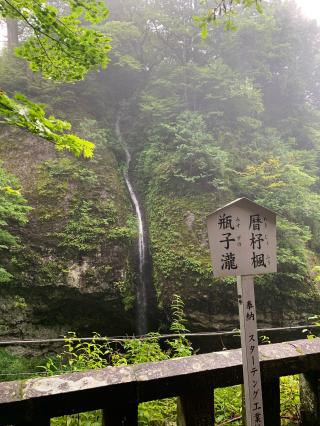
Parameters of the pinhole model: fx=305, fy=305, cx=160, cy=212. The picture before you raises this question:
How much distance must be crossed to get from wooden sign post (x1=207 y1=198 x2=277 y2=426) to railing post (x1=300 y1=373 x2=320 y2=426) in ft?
2.29

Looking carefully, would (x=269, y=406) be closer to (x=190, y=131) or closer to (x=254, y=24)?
(x=190, y=131)

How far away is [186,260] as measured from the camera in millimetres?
9445

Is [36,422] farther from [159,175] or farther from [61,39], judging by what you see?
[159,175]

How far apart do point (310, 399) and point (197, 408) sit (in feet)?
3.25

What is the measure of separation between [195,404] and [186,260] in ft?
24.7

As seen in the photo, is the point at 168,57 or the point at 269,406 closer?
the point at 269,406

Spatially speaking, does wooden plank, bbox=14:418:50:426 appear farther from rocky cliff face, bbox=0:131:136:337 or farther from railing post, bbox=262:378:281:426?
rocky cliff face, bbox=0:131:136:337

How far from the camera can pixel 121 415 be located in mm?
1812

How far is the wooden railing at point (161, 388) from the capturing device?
168 cm

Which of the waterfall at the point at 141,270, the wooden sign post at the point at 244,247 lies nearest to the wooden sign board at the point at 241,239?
the wooden sign post at the point at 244,247

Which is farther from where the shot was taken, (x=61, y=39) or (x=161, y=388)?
(x=61, y=39)

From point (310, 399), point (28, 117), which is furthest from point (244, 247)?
point (28, 117)

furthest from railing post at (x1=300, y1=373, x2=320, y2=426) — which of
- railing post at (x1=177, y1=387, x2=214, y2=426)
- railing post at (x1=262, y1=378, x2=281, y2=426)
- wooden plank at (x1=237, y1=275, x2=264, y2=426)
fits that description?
railing post at (x1=177, y1=387, x2=214, y2=426)

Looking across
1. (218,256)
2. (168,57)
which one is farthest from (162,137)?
(218,256)
